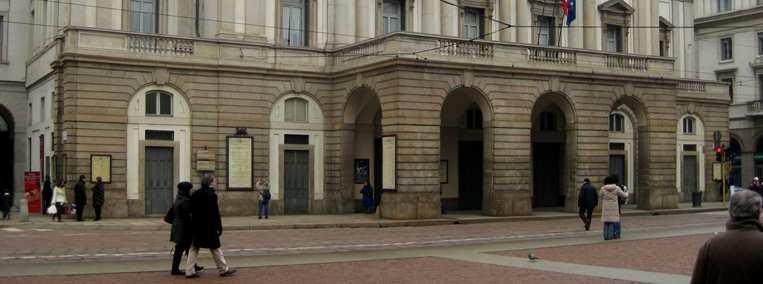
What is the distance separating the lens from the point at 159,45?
32.8 meters

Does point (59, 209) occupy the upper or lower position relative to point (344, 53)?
lower

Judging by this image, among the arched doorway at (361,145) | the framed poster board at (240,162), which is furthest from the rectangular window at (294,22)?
the framed poster board at (240,162)

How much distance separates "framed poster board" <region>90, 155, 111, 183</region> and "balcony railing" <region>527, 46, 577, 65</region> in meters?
16.7

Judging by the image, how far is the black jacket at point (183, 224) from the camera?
49.2 feet

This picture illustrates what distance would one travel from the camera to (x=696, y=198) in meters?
42.4

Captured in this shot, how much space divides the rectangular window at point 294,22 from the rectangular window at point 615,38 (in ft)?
54.3

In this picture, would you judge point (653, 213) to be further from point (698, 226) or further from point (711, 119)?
point (711, 119)

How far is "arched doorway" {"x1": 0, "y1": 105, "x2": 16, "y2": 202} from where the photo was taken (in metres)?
41.7

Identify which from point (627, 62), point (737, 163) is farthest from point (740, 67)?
point (627, 62)

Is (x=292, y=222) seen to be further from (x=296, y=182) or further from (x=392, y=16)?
(x=392, y=16)

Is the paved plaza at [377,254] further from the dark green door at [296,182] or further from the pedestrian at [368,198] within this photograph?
the dark green door at [296,182]

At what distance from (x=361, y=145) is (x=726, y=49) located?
36377mm

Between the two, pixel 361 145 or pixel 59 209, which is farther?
pixel 361 145

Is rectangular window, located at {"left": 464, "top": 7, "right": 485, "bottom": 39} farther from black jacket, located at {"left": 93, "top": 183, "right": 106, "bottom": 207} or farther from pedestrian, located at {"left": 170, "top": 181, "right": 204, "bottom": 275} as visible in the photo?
pedestrian, located at {"left": 170, "top": 181, "right": 204, "bottom": 275}
